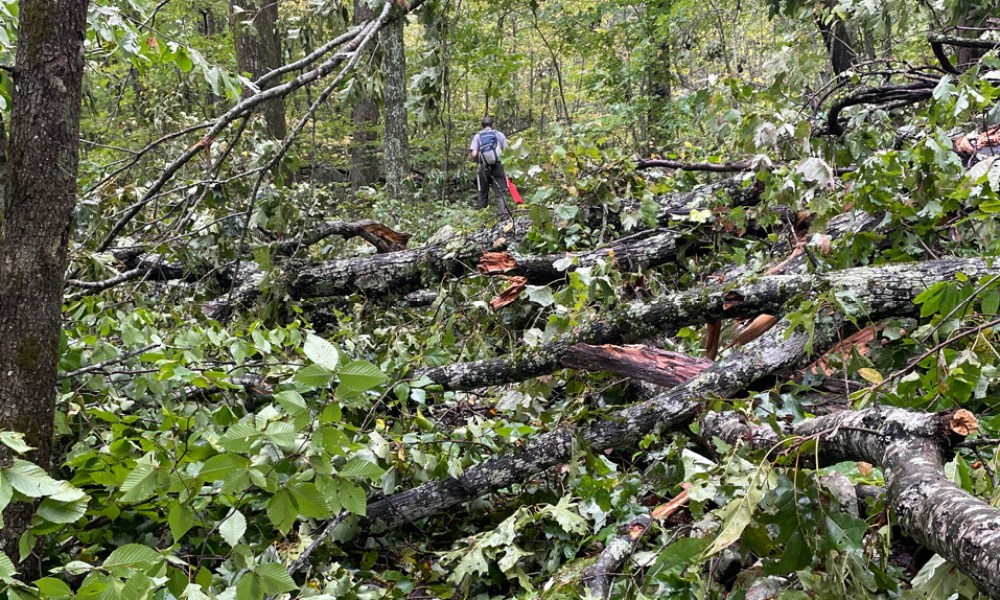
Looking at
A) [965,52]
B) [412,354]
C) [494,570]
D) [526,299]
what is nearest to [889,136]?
[965,52]

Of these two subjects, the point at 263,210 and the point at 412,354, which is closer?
the point at 412,354

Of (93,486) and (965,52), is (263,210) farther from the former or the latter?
(965,52)

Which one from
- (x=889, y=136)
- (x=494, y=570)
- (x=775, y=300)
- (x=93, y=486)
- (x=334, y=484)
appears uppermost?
(x=889, y=136)

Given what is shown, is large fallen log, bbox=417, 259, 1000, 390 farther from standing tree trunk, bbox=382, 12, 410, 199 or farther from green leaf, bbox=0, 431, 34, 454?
standing tree trunk, bbox=382, 12, 410, 199

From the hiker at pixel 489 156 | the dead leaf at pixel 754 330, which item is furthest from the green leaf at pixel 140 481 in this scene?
the hiker at pixel 489 156

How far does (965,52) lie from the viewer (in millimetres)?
5383

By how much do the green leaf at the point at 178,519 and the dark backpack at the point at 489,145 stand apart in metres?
9.47

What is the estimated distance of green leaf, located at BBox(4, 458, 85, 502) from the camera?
136cm

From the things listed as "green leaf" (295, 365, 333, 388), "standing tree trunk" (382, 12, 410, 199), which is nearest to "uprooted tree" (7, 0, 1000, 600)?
"green leaf" (295, 365, 333, 388)

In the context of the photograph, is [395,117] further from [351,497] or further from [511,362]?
[351,497]

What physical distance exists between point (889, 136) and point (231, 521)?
4268 mm

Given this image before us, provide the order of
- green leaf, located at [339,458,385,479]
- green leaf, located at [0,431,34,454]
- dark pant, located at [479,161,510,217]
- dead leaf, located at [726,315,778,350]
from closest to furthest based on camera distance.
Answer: green leaf, located at [0,431,34,454], green leaf, located at [339,458,385,479], dead leaf, located at [726,315,778,350], dark pant, located at [479,161,510,217]

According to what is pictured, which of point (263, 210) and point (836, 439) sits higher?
point (263, 210)

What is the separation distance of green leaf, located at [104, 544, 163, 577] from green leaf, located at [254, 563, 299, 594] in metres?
0.23
